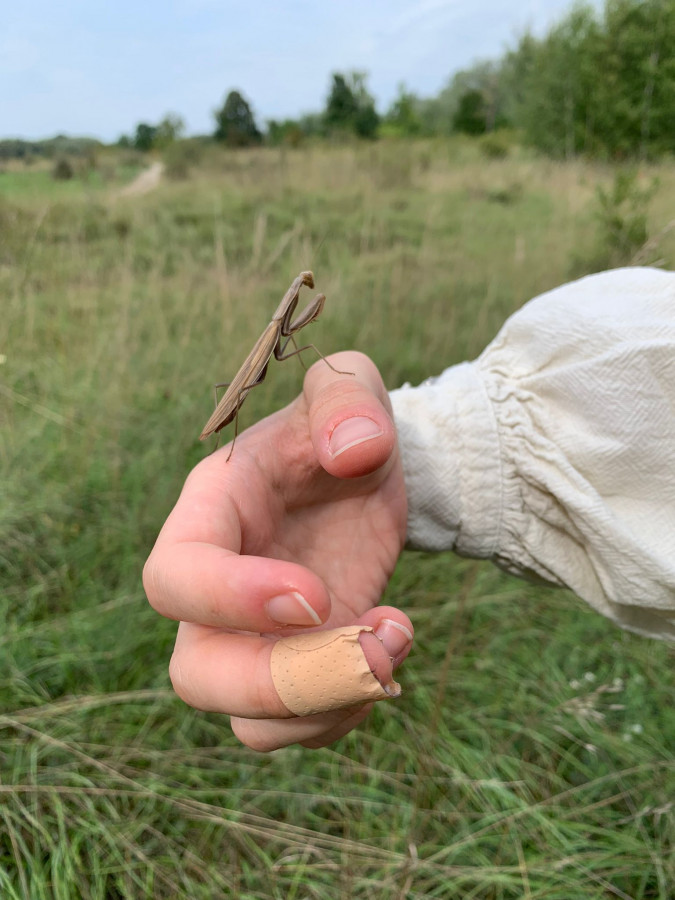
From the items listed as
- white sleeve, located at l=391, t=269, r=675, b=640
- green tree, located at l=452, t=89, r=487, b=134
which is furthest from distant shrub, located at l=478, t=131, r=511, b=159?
white sleeve, located at l=391, t=269, r=675, b=640

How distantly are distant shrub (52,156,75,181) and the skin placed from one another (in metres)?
2.65

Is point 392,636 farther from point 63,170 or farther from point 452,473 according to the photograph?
point 63,170

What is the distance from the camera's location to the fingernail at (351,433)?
2.65 ft

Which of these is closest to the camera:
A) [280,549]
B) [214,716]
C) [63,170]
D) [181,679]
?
[181,679]

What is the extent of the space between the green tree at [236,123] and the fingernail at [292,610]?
6611mm

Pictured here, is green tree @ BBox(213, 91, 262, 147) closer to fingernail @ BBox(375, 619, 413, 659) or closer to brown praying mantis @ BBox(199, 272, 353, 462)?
brown praying mantis @ BBox(199, 272, 353, 462)

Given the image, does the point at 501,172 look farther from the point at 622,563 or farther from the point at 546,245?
the point at 622,563

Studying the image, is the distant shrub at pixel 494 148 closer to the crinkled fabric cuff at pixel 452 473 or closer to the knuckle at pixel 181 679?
the crinkled fabric cuff at pixel 452 473

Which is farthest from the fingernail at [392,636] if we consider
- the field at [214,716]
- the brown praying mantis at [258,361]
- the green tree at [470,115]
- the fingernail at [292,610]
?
the green tree at [470,115]

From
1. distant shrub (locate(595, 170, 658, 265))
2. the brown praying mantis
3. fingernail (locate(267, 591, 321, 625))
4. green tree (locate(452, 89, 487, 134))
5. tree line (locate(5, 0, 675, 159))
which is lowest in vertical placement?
fingernail (locate(267, 591, 321, 625))

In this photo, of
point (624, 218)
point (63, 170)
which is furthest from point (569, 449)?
point (624, 218)

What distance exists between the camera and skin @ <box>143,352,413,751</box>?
64 cm

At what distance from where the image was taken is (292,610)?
0.61m

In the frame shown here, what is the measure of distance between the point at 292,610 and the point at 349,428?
0.30m
